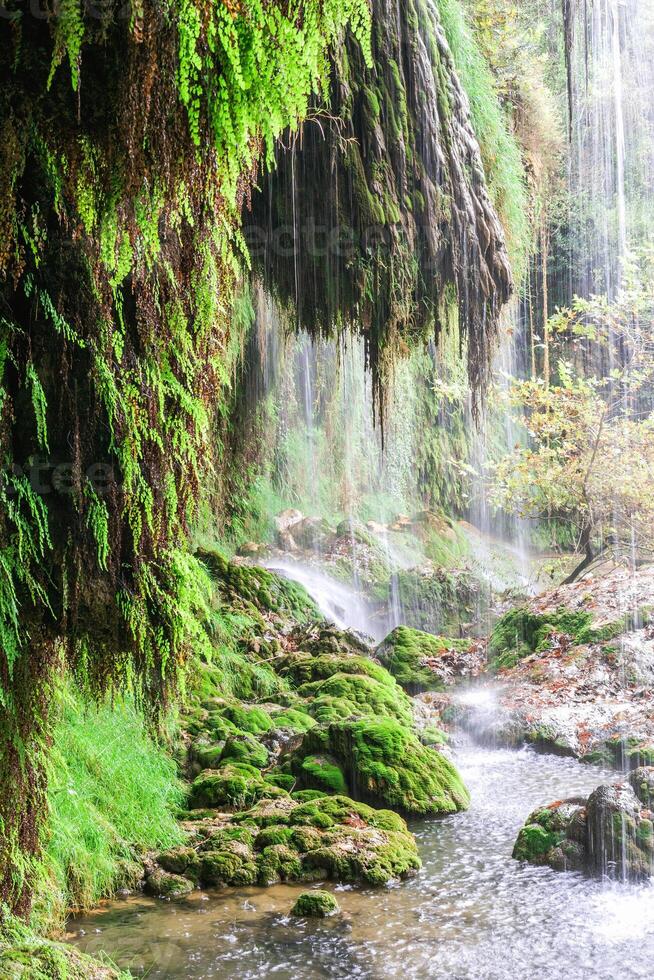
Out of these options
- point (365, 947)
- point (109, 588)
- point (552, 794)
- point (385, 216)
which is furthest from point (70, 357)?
point (552, 794)

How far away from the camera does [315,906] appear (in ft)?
14.9

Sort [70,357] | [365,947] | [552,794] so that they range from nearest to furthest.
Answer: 1. [70,357]
2. [365,947]
3. [552,794]

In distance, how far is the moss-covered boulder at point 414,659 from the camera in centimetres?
1015

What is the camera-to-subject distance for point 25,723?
2.07 m

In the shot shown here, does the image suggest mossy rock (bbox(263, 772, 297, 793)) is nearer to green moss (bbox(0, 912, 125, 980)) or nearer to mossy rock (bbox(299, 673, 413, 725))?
mossy rock (bbox(299, 673, 413, 725))

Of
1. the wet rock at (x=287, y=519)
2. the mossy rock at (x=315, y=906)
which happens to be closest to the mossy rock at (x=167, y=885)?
the mossy rock at (x=315, y=906)

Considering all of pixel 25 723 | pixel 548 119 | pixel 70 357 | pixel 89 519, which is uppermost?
pixel 548 119

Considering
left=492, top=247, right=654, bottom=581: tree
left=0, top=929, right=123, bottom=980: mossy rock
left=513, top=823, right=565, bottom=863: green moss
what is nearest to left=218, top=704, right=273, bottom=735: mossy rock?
left=513, top=823, right=565, bottom=863: green moss

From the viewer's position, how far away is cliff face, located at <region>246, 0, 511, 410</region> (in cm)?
432

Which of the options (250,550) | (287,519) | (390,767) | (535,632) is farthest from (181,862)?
(287,519)

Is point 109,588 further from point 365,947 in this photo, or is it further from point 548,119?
point 548,119

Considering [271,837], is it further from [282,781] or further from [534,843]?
[534,843]

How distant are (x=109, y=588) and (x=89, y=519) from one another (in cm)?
17

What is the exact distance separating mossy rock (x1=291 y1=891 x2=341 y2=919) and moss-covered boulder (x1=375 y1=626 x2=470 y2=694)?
5.50 metres
